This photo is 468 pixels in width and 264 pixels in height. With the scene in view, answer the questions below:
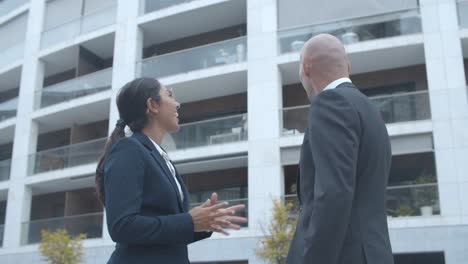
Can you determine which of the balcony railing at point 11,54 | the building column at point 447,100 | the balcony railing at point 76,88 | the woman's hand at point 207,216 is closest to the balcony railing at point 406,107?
the building column at point 447,100

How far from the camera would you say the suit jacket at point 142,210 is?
2553mm

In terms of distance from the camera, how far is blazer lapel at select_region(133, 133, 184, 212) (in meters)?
2.84

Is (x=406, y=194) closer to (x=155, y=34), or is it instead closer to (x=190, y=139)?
(x=190, y=139)

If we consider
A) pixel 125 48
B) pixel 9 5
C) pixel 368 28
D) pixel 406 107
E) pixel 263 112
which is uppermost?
pixel 9 5

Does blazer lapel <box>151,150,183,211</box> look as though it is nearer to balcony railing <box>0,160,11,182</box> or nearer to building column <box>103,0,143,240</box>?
building column <box>103,0,143,240</box>

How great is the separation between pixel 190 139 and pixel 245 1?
6247 mm

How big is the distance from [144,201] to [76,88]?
2428cm

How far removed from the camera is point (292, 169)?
21.6 meters

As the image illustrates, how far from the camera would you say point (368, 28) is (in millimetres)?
19875

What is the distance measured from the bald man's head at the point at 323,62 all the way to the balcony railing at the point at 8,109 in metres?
27.7

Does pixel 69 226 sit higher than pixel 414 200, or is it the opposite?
pixel 414 200

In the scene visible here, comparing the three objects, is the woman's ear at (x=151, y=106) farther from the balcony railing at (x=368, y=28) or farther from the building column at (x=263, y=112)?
the balcony railing at (x=368, y=28)

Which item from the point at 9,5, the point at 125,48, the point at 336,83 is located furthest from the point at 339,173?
the point at 9,5

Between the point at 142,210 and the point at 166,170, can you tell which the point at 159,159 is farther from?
the point at 142,210
